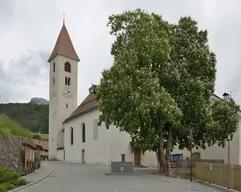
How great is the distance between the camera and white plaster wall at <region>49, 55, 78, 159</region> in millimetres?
62906

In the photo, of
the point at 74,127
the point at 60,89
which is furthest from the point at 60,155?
the point at 60,89

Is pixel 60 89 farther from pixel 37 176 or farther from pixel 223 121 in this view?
pixel 37 176

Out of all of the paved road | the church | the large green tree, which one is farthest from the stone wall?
the church

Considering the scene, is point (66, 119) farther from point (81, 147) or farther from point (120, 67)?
point (120, 67)

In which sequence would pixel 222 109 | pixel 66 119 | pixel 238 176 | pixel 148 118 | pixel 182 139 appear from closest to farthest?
pixel 238 176 → pixel 148 118 → pixel 222 109 → pixel 182 139 → pixel 66 119

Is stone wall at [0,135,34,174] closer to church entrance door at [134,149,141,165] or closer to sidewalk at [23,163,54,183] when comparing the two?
sidewalk at [23,163,54,183]

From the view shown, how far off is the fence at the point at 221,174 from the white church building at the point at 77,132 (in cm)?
1717

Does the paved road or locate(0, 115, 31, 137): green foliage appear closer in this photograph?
the paved road

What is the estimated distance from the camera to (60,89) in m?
62.9

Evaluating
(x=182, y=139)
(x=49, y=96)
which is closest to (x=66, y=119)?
(x=49, y=96)

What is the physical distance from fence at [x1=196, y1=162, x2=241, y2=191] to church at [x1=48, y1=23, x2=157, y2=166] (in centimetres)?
2138

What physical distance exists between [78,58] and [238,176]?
51.8 metres

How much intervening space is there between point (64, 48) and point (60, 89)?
7778 mm

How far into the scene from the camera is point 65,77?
64.4 metres
